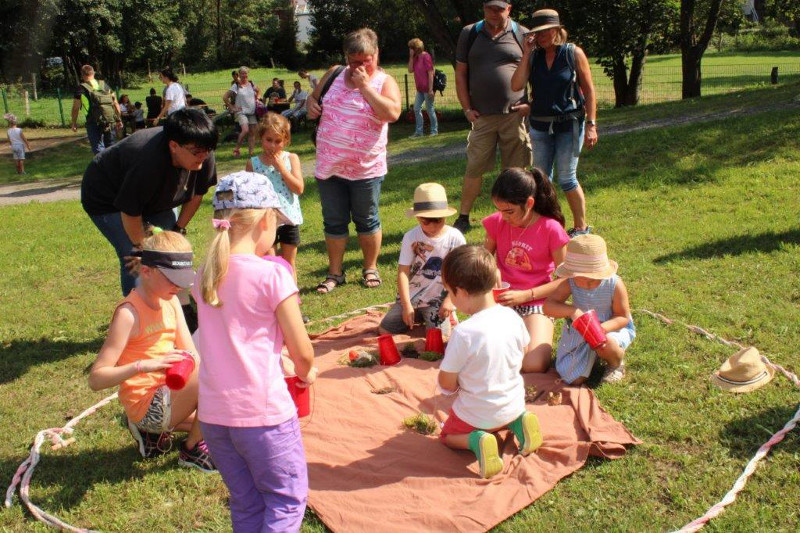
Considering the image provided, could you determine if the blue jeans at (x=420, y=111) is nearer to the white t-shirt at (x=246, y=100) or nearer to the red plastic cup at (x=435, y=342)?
the white t-shirt at (x=246, y=100)

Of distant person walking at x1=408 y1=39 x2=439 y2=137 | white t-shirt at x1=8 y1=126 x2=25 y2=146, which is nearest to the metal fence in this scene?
distant person walking at x1=408 y1=39 x2=439 y2=137

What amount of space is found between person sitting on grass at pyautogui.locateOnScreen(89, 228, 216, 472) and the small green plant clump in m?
1.14

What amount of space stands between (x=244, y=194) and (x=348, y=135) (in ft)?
11.6

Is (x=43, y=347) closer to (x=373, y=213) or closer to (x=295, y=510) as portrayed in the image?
(x=373, y=213)

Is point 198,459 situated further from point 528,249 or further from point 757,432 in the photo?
point 757,432

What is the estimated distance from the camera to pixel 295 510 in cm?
306

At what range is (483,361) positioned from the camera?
3711 mm

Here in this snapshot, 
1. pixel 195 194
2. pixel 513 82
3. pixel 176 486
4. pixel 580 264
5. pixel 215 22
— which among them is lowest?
pixel 176 486

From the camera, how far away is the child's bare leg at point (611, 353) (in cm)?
456

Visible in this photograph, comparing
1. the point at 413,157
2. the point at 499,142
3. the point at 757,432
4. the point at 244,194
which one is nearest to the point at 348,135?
the point at 499,142

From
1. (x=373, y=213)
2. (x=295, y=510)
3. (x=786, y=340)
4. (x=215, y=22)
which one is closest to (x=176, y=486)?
(x=295, y=510)

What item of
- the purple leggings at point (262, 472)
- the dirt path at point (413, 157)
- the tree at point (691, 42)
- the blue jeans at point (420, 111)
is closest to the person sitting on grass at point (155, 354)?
the purple leggings at point (262, 472)

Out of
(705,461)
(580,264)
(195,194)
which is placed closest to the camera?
(705,461)

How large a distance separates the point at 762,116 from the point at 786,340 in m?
7.79
